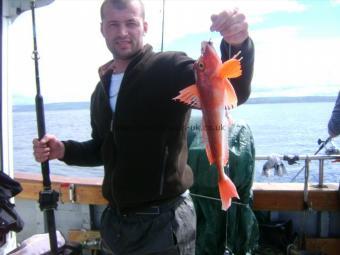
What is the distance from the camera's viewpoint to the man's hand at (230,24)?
6.39ft

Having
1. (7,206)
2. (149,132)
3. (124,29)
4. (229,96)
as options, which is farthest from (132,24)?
(7,206)

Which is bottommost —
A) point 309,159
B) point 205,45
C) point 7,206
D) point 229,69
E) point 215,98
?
point 7,206

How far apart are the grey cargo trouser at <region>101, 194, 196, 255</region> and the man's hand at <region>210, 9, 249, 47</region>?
1062mm

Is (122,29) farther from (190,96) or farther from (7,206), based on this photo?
(7,206)

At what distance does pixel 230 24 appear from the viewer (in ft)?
6.45

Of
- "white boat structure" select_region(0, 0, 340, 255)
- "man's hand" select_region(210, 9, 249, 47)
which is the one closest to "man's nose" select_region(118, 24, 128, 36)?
"man's hand" select_region(210, 9, 249, 47)

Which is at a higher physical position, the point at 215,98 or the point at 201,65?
the point at 201,65

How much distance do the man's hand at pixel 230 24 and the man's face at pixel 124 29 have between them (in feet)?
2.20

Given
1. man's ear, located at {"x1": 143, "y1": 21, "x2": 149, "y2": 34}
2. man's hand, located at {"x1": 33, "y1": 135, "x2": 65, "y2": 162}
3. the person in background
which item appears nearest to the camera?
man's ear, located at {"x1": 143, "y1": 21, "x2": 149, "y2": 34}

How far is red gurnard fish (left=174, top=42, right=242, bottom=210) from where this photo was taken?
1798 millimetres

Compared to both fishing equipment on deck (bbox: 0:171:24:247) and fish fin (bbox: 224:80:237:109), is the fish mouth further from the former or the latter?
fishing equipment on deck (bbox: 0:171:24:247)

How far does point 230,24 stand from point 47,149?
60.9 inches

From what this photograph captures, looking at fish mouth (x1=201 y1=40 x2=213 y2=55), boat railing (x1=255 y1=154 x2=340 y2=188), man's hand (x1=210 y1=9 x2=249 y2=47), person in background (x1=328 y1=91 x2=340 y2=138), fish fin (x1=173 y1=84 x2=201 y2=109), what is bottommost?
boat railing (x1=255 y1=154 x2=340 y2=188)

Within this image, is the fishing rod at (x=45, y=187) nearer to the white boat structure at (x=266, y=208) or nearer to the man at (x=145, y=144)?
the man at (x=145, y=144)
